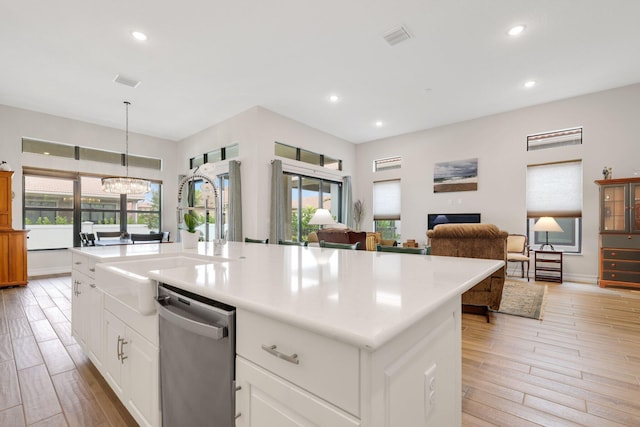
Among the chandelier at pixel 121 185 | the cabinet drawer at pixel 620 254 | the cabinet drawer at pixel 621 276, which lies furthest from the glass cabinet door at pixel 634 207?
the chandelier at pixel 121 185

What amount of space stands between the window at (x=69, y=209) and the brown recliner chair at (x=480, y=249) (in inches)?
276

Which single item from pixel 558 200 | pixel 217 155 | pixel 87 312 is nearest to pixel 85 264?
pixel 87 312

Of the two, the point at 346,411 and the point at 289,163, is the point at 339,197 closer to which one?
the point at 289,163

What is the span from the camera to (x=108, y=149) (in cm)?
650

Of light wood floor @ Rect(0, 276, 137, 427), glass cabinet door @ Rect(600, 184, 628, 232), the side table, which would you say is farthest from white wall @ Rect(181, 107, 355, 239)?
glass cabinet door @ Rect(600, 184, 628, 232)

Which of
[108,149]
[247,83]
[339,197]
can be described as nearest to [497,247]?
[247,83]

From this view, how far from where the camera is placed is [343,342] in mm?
610

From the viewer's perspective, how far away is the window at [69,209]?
5.72 meters

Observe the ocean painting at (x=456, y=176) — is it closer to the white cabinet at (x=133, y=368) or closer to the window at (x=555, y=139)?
the window at (x=555, y=139)

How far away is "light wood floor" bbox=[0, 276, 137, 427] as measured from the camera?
5.51ft

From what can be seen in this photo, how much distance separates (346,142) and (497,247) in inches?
213

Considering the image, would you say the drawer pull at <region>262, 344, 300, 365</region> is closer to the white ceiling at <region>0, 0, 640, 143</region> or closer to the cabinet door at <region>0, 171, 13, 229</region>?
the white ceiling at <region>0, 0, 640, 143</region>

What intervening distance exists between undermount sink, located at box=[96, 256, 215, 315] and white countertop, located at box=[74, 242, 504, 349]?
0.13 meters

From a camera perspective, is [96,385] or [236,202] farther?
[236,202]
